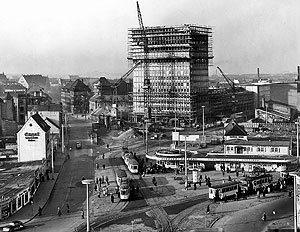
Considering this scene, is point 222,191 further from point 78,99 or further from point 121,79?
point 78,99

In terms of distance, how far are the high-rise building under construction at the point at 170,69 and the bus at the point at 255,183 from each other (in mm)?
53453

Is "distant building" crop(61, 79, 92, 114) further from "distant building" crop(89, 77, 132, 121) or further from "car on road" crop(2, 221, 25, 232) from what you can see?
"car on road" crop(2, 221, 25, 232)

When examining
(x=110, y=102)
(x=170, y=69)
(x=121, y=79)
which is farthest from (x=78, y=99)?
(x=170, y=69)

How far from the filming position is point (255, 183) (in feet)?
158

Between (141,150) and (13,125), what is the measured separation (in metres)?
25.9

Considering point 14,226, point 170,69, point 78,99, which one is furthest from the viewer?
point 78,99

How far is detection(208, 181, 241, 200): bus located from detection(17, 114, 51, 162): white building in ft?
78.9

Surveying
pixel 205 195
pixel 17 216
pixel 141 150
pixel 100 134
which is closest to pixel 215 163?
pixel 205 195

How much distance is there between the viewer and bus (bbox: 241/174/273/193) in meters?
47.2

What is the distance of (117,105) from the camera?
11712 centimetres

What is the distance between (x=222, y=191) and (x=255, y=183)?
15.0ft

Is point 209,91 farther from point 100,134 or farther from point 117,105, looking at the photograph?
point 100,134

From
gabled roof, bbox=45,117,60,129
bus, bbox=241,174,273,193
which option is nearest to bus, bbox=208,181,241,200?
bus, bbox=241,174,273,193

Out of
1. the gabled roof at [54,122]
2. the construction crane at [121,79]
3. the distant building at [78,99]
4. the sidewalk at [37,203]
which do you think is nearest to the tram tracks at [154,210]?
the sidewalk at [37,203]
